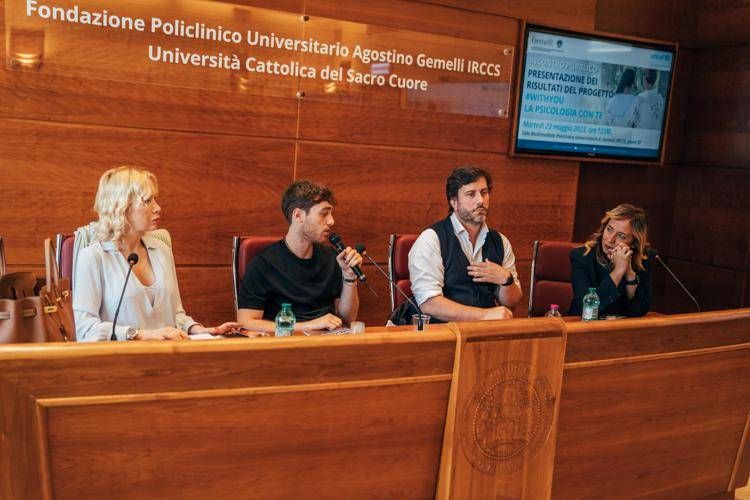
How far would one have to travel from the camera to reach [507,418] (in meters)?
2.35

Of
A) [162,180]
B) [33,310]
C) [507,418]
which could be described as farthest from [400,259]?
[33,310]

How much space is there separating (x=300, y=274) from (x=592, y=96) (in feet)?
8.94

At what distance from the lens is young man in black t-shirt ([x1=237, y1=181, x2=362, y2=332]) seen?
3.58m

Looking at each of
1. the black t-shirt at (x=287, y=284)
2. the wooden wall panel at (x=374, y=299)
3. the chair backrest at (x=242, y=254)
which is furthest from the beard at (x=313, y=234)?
the wooden wall panel at (x=374, y=299)

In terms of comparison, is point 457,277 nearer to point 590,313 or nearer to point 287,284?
point 590,313

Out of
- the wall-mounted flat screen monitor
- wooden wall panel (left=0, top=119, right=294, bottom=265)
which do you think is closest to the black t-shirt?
wooden wall panel (left=0, top=119, right=294, bottom=265)

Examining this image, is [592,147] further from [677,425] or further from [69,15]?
[69,15]

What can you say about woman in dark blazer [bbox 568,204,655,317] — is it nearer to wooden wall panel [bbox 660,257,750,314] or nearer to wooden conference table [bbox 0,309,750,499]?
wooden conference table [bbox 0,309,750,499]

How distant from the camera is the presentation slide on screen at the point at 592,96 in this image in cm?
515

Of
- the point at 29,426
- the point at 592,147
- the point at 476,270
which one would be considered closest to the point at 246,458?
the point at 29,426

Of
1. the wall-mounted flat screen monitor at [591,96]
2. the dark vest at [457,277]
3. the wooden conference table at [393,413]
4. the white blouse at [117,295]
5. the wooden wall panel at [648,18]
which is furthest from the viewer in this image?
the wooden wall panel at [648,18]

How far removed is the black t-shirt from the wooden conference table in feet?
4.79

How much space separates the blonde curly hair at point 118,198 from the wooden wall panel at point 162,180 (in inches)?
33.5

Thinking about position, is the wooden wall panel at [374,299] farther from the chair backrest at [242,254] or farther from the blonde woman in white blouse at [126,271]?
the blonde woman in white blouse at [126,271]
